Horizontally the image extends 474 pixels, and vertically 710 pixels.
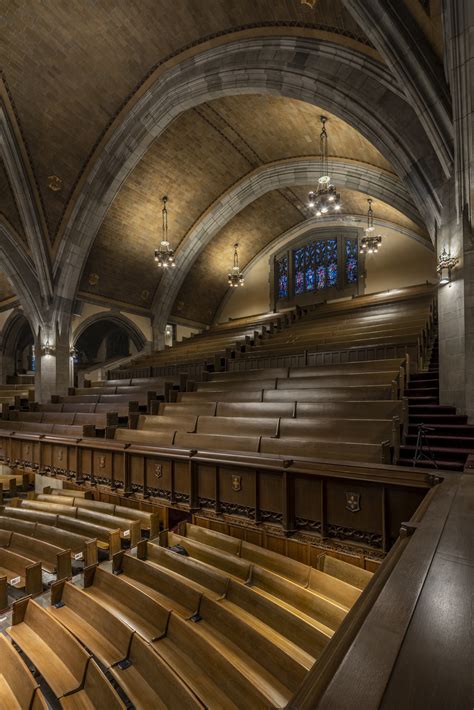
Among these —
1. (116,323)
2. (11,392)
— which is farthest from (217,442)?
(11,392)

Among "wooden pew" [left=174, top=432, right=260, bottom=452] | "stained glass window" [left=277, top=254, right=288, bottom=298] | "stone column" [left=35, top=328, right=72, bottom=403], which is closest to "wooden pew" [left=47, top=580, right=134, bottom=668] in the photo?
"wooden pew" [left=174, top=432, right=260, bottom=452]

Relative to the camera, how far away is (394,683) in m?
0.72

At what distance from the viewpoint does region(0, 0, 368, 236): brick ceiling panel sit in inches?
247

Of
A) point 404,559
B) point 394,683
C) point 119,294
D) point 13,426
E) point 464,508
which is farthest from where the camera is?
point 119,294

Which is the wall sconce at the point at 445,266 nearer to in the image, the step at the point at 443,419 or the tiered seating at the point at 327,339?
the tiered seating at the point at 327,339

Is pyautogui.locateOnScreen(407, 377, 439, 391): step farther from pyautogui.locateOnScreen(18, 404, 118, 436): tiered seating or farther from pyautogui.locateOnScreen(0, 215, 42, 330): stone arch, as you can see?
pyautogui.locateOnScreen(0, 215, 42, 330): stone arch

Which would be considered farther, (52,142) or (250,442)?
(52,142)

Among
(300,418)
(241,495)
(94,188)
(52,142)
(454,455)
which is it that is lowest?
(241,495)

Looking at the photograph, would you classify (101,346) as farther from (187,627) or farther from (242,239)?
(187,627)

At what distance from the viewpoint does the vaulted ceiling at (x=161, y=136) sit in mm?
6590

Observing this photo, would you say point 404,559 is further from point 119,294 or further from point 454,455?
point 119,294

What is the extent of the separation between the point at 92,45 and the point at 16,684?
9.66 m

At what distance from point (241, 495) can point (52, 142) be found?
9.71 m

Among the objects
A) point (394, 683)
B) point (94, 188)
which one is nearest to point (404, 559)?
point (394, 683)
